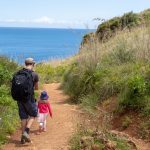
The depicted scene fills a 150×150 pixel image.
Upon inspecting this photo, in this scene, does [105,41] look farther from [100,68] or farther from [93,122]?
[93,122]

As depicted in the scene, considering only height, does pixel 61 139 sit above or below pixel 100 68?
below

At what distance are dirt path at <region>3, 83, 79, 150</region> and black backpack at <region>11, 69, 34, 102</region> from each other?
0.97 meters

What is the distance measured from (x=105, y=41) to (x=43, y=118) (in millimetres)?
8654

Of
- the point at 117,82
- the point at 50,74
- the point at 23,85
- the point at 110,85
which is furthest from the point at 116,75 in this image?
the point at 50,74

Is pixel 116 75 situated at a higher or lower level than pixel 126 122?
higher

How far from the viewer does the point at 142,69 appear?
519 inches

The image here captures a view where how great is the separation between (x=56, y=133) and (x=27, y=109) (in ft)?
3.91

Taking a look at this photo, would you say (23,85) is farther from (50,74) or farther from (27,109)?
(50,74)

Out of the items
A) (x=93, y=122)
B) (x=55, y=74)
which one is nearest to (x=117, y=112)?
(x=93, y=122)

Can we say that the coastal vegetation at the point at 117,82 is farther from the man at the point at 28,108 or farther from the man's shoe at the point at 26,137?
the man at the point at 28,108

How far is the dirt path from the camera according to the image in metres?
10.4

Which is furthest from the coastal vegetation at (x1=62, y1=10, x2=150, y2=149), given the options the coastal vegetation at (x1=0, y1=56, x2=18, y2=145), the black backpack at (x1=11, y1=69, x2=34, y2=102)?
the coastal vegetation at (x1=0, y1=56, x2=18, y2=145)

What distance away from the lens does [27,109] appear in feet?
35.5

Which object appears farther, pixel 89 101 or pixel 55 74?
pixel 55 74
